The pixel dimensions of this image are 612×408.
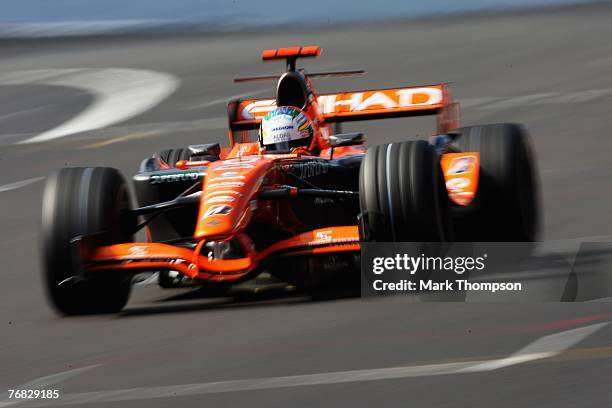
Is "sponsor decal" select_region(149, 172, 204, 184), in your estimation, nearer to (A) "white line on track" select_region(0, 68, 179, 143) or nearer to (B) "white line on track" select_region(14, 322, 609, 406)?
(B) "white line on track" select_region(14, 322, 609, 406)

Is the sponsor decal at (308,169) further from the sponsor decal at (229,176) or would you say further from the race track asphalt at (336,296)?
the race track asphalt at (336,296)

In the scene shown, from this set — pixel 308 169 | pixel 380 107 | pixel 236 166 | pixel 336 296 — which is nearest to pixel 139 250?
pixel 236 166

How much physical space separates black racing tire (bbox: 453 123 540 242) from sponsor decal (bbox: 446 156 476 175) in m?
0.16

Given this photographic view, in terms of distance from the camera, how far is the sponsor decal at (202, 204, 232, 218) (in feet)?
29.3

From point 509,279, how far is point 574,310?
104 cm

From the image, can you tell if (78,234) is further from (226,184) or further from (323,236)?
(323,236)

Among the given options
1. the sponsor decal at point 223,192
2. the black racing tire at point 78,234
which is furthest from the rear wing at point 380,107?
the black racing tire at point 78,234

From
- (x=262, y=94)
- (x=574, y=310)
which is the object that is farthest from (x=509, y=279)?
(x=262, y=94)

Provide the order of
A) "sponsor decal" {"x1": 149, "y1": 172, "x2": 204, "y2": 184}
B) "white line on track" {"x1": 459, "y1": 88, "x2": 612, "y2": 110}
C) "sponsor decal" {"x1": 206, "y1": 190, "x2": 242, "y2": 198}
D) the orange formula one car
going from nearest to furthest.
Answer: the orange formula one car < "sponsor decal" {"x1": 206, "y1": 190, "x2": 242, "y2": 198} < "sponsor decal" {"x1": 149, "y1": 172, "x2": 204, "y2": 184} < "white line on track" {"x1": 459, "y1": 88, "x2": 612, "y2": 110}

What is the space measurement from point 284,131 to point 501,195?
5.81ft

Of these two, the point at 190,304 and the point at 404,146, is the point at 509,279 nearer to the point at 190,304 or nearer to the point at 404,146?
the point at 404,146

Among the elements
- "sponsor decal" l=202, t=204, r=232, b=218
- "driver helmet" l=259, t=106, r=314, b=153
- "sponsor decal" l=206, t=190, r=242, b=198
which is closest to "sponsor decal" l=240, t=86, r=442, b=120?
"driver helmet" l=259, t=106, r=314, b=153

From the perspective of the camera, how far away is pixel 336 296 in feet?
29.6

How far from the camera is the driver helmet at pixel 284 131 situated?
10.6 meters
